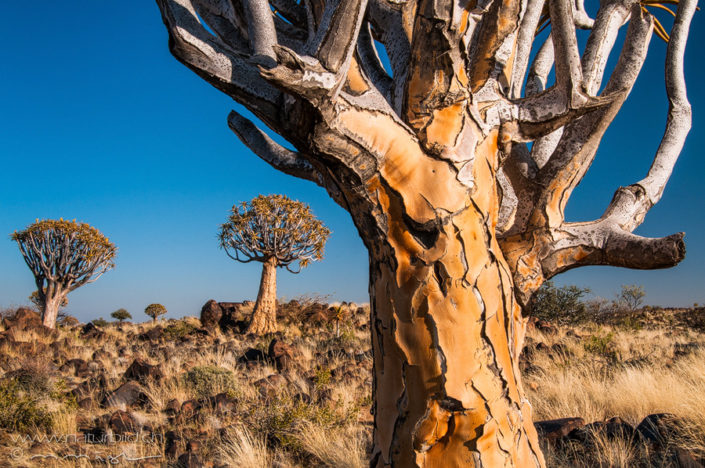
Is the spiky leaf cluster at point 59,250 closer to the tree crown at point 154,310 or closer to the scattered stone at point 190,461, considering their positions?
the tree crown at point 154,310

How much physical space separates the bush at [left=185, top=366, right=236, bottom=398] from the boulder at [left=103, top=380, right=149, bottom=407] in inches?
25.3

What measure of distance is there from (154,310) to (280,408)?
2051 centimetres

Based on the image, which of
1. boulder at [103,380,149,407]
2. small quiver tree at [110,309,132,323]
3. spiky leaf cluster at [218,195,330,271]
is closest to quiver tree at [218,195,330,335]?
spiky leaf cluster at [218,195,330,271]

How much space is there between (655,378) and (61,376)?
8628mm

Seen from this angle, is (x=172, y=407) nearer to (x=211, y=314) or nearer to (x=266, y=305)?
(x=266, y=305)

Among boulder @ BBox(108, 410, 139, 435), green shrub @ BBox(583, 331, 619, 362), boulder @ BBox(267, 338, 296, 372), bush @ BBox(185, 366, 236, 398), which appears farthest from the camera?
green shrub @ BBox(583, 331, 619, 362)

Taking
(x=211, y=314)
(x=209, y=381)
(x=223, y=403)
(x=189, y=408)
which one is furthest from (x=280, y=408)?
(x=211, y=314)

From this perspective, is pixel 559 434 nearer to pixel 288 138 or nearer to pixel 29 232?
pixel 288 138

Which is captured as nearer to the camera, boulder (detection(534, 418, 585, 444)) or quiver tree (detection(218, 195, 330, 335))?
boulder (detection(534, 418, 585, 444))

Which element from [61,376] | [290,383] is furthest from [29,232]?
[290,383]

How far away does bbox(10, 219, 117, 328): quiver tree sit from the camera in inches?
584

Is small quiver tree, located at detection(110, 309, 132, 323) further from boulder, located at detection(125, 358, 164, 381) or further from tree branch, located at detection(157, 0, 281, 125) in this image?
tree branch, located at detection(157, 0, 281, 125)

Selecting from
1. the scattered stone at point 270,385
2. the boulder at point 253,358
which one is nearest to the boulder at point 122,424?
the scattered stone at point 270,385

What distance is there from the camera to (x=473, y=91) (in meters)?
2.16
